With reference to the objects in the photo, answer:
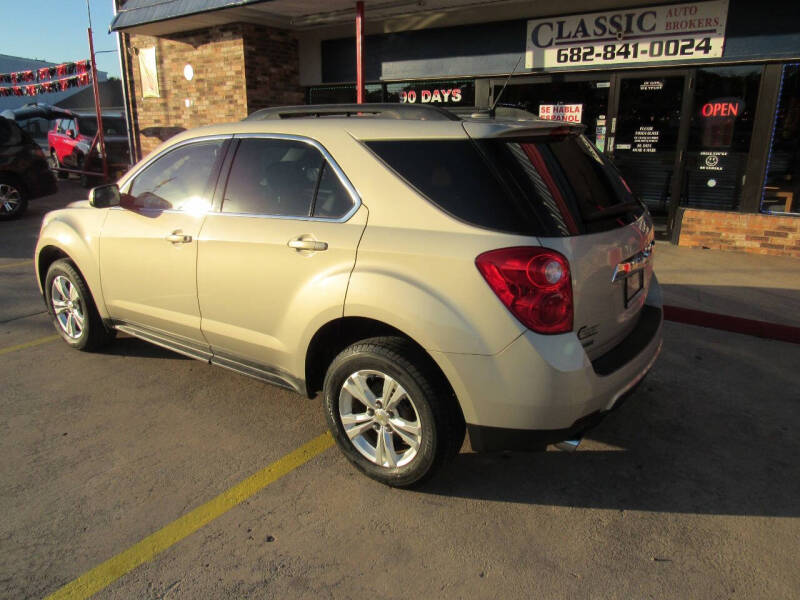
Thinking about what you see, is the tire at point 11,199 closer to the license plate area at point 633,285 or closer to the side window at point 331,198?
the side window at point 331,198

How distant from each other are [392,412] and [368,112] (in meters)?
1.57

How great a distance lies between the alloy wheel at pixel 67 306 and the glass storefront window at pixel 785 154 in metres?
7.76

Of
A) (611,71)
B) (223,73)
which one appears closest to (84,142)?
(223,73)

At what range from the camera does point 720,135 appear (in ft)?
25.8

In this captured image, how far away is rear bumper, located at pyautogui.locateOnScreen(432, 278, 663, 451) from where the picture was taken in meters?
2.46

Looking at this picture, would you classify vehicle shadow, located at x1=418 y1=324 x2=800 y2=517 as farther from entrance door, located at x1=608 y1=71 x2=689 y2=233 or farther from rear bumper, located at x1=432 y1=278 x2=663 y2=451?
entrance door, located at x1=608 y1=71 x2=689 y2=233

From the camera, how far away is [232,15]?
1019 centimetres

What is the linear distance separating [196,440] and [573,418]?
2.07 metres

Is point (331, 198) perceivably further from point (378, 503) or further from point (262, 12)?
point (262, 12)

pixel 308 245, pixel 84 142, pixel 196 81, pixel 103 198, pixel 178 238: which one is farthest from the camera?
pixel 84 142

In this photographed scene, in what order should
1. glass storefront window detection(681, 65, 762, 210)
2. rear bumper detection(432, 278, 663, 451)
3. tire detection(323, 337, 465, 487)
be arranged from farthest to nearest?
1. glass storefront window detection(681, 65, 762, 210)
2. tire detection(323, 337, 465, 487)
3. rear bumper detection(432, 278, 663, 451)

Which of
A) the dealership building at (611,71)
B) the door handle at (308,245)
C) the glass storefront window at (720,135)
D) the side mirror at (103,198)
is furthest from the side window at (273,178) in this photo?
the glass storefront window at (720,135)

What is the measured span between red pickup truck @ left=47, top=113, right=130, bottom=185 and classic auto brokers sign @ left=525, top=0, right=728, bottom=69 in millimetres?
11726

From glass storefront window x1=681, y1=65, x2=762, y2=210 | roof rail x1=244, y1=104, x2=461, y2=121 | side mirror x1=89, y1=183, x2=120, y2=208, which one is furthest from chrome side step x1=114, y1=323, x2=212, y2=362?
glass storefront window x1=681, y1=65, x2=762, y2=210
